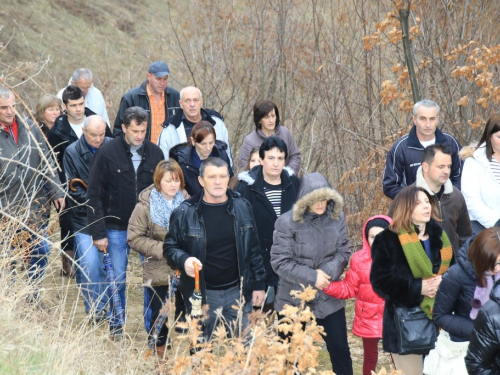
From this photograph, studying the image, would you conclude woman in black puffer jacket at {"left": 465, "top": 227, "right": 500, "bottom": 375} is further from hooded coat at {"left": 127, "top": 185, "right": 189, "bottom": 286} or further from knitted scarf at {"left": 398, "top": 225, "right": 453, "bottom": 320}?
hooded coat at {"left": 127, "top": 185, "right": 189, "bottom": 286}

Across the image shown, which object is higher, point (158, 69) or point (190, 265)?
point (158, 69)

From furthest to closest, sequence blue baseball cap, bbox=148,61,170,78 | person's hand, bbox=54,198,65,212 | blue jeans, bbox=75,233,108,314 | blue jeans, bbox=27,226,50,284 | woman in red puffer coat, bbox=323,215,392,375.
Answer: blue baseball cap, bbox=148,61,170,78
person's hand, bbox=54,198,65,212
blue jeans, bbox=75,233,108,314
blue jeans, bbox=27,226,50,284
woman in red puffer coat, bbox=323,215,392,375

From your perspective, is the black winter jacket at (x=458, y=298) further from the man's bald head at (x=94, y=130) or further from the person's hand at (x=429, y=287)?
the man's bald head at (x=94, y=130)

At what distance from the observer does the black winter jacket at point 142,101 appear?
870 cm

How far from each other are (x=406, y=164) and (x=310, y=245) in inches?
64.9

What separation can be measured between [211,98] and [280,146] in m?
5.73

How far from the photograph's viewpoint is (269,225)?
22.0 ft

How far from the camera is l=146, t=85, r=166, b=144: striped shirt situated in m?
8.85

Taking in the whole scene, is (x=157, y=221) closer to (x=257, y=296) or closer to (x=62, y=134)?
(x=257, y=296)

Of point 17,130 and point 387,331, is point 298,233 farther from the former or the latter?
point 17,130

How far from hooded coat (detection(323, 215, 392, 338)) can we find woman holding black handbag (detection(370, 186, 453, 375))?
0.56 metres

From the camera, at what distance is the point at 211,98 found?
40.1ft

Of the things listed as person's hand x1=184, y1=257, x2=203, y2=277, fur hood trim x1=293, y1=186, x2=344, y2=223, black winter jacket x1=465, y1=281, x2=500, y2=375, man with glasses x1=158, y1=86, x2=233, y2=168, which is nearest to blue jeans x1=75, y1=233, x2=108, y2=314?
man with glasses x1=158, y1=86, x2=233, y2=168

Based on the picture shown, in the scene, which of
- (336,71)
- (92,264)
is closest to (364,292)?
(92,264)
